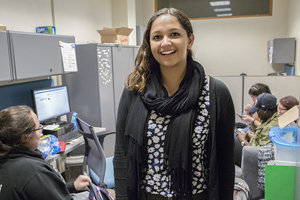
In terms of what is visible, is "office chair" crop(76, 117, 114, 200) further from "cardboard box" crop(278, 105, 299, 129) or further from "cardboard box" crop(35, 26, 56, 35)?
"cardboard box" crop(278, 105, 299, 129)

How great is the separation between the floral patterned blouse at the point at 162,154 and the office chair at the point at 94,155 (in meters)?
0.88

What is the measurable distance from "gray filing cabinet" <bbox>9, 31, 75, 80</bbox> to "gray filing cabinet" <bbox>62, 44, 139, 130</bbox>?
23.4 inches

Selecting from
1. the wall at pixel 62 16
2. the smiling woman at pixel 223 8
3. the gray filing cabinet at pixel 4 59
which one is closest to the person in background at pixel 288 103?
the gray filing cabinet at pixel 4 59

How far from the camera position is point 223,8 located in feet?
17.0

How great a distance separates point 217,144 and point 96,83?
2.17 meters

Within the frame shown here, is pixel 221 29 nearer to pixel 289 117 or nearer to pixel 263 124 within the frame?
pixel 263 124

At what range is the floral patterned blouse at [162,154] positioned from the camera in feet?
3.29

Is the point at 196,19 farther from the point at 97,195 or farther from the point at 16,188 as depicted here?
the point at 16,188

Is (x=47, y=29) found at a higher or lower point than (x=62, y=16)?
lower

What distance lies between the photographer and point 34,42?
2.06 meters

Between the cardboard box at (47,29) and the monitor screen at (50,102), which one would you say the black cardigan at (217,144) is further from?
the cardboard box at (47,29)

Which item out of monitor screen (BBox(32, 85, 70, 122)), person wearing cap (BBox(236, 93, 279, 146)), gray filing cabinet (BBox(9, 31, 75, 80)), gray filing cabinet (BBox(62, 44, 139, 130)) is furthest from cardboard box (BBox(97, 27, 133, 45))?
person wearing cap (BBox(236, 93, 279, 146))

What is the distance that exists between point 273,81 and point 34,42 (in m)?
3.25

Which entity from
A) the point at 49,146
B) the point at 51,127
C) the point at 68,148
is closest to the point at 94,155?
the point at 68,148
